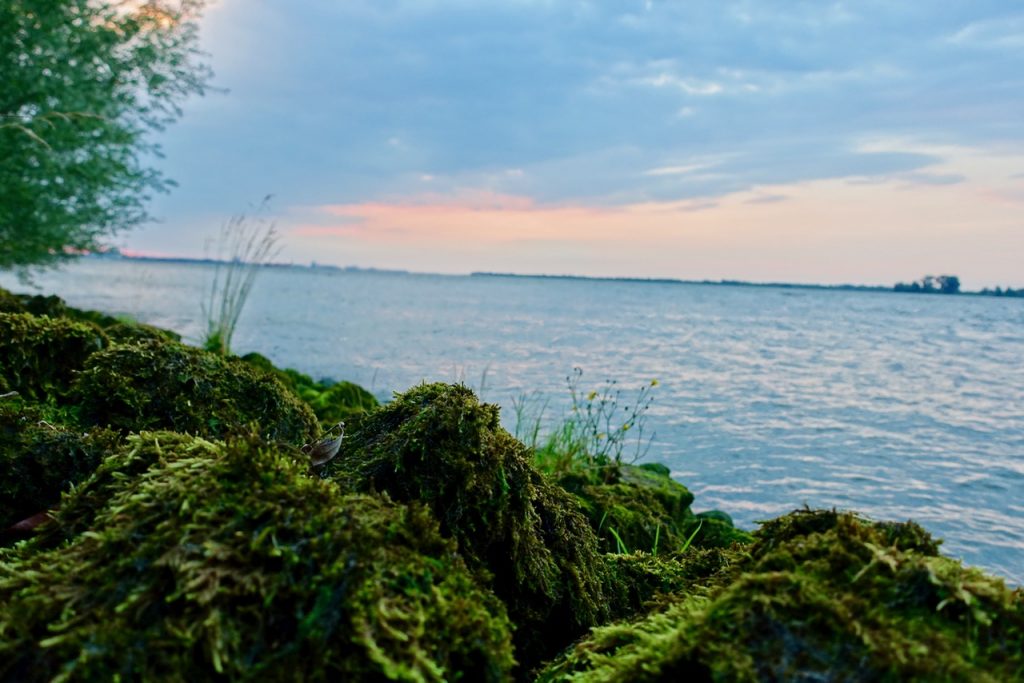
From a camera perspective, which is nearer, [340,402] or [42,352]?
[42,352]

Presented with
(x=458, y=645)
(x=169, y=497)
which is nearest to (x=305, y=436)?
(x=169, y=497)

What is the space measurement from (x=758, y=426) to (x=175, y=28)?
16.3 m

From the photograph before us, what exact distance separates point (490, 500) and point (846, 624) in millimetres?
1187

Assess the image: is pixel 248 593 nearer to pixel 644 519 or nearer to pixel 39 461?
pixel 39 461

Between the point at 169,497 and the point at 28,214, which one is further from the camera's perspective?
the point at 28,214

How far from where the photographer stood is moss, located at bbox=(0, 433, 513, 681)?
1.36 meters

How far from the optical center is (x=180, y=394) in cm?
383

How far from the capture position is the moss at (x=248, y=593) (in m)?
1.36

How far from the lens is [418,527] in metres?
1.72

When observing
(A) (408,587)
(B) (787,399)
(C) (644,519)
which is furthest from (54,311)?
(B) (787,399)

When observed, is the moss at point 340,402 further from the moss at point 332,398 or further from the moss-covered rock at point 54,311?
the moss-covered rock at point 54,311

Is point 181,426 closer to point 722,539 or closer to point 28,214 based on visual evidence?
point 722,539

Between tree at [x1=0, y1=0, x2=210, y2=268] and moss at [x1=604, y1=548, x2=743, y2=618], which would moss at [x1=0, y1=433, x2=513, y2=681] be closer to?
moss at [x1=604, y1=548, x2=743, y2=618]

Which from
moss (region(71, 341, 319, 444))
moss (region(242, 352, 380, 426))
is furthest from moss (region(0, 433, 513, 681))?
moss (region(242, 352, 380, 426))
